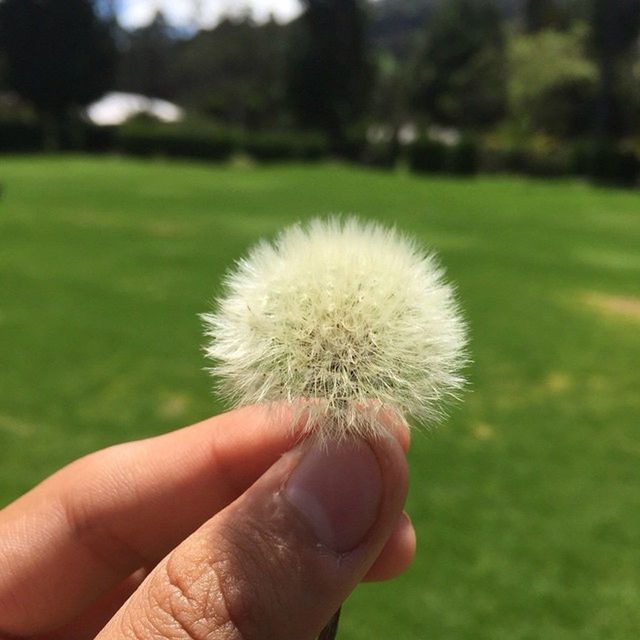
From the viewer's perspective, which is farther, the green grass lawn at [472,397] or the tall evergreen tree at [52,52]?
the tall evergreen tree at [52,52]

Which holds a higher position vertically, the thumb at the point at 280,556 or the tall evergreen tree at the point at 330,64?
the tall evergreen tree at the point at 330,64

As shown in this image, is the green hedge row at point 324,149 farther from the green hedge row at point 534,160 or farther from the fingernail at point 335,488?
the fingernail at point 335,488

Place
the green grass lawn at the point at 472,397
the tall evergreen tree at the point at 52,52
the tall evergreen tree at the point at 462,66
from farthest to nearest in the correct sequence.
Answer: the tall evergreen tree at the point at 462,66
the tall evergreen tree at the point at 52,52
the green grass lawn at the point at 472,397

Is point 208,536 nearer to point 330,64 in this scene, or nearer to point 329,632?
point 329,632

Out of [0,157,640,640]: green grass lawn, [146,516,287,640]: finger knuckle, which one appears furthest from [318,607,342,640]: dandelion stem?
[0,157,640,640]: green grass lawn

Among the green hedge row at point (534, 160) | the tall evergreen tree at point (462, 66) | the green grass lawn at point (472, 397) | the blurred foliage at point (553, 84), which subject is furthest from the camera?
the tall evergreen tree at point (462, 66)

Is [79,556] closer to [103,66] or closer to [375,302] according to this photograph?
[375,302]

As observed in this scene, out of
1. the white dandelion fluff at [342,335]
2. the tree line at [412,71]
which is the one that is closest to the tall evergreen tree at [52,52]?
the tree line at [412,71]

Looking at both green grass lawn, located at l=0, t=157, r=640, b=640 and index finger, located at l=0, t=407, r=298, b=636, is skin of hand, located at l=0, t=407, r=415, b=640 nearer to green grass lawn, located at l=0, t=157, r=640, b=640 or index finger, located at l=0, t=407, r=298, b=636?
index finger, located at l=0, t=407, r=298, b=636
